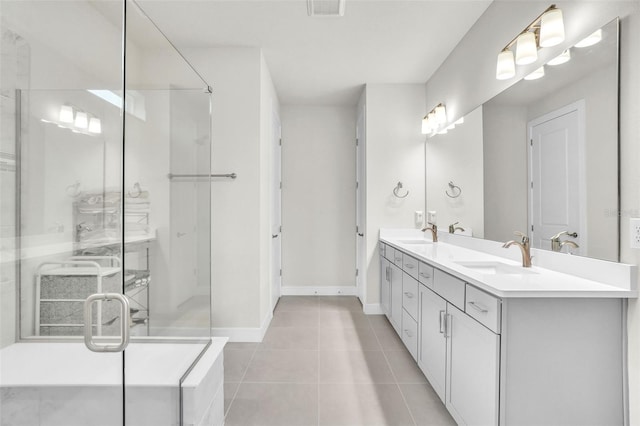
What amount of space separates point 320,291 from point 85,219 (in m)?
3.68

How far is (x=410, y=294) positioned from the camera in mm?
2410

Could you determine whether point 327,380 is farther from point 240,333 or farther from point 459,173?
point 459,173

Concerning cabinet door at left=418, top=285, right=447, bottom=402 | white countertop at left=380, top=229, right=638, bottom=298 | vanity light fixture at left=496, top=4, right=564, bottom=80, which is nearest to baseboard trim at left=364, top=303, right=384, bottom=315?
cabinet door at left=418, top=285, right=447, bottom=402

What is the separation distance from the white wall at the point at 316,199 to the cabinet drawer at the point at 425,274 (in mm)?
2271

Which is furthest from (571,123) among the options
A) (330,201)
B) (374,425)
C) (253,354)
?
(330,201)

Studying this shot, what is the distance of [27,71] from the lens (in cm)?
84

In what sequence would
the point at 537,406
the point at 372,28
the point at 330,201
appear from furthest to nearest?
1. the point at 330,201
2. the point at 372,28
3. the point at 537,406

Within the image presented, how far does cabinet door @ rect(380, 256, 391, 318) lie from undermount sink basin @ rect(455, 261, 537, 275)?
1174mm

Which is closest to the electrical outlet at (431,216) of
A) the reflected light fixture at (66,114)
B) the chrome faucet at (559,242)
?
the chrome faucet at (559,242)

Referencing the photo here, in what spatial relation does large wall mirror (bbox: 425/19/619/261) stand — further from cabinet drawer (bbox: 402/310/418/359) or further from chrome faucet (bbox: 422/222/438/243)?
cabinet drawer (bbox: 402/310/418/359)

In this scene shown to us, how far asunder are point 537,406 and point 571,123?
129cm

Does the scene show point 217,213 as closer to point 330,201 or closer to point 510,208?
point 330,201

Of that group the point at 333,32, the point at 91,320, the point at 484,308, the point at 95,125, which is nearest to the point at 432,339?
the point at 484,308

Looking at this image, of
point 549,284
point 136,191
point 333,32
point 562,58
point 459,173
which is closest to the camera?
point 136,191
